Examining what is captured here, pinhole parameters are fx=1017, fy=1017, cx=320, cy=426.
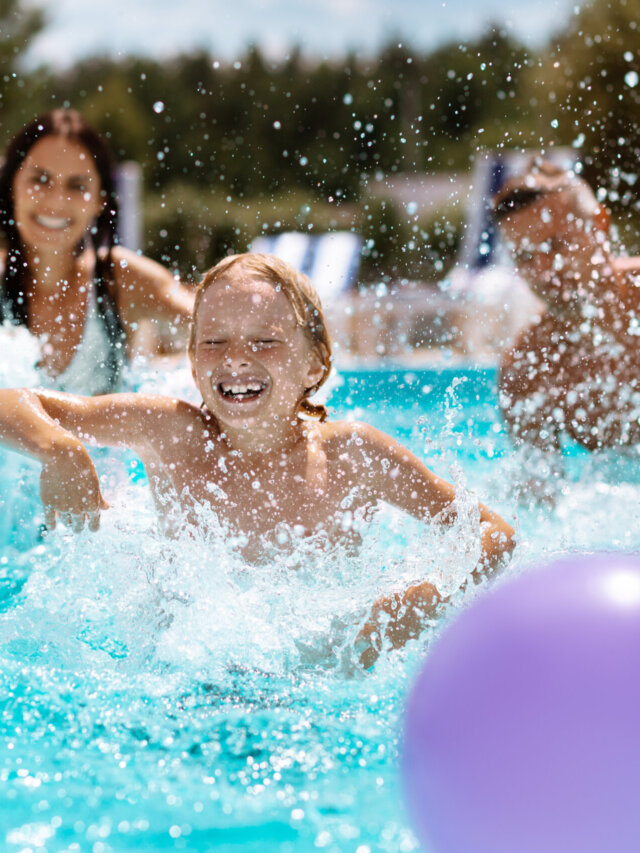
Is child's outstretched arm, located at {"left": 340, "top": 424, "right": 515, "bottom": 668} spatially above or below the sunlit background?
below

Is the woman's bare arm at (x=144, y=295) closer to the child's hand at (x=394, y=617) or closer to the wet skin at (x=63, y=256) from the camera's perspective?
the wet skin at (x=63, y=256)

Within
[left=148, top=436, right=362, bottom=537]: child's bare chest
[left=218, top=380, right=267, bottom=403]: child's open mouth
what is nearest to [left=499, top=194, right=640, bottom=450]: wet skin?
[left=148, top=436, right=362, bottom=537]: child's bare chest

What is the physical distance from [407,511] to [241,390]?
1.87ft

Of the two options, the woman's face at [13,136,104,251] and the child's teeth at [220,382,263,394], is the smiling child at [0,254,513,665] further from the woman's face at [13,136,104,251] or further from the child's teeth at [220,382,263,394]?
the woman's face at [13,136,104,251]

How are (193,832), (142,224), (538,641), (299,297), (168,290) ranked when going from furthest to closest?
(142,224) → (168,290) → (299,297) → (193,832) → (538,641)

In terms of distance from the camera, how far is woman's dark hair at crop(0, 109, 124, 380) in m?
3.77

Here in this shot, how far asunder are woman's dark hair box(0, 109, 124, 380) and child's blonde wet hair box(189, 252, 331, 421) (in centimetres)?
110

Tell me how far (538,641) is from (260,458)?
1.49m

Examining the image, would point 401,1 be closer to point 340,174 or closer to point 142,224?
point 340,174

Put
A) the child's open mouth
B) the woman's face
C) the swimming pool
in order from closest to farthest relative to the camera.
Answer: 1. the swimming pool
2. the child's open mouth
3. the woman's face

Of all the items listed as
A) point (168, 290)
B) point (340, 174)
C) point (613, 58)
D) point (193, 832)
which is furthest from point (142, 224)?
point (193, 832)

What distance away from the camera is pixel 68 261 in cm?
387

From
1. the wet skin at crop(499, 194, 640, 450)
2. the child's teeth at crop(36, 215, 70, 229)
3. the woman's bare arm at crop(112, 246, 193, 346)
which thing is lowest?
the wet skin at crop(499, 194, 640, 450)

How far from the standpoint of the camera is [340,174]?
1089 inches
